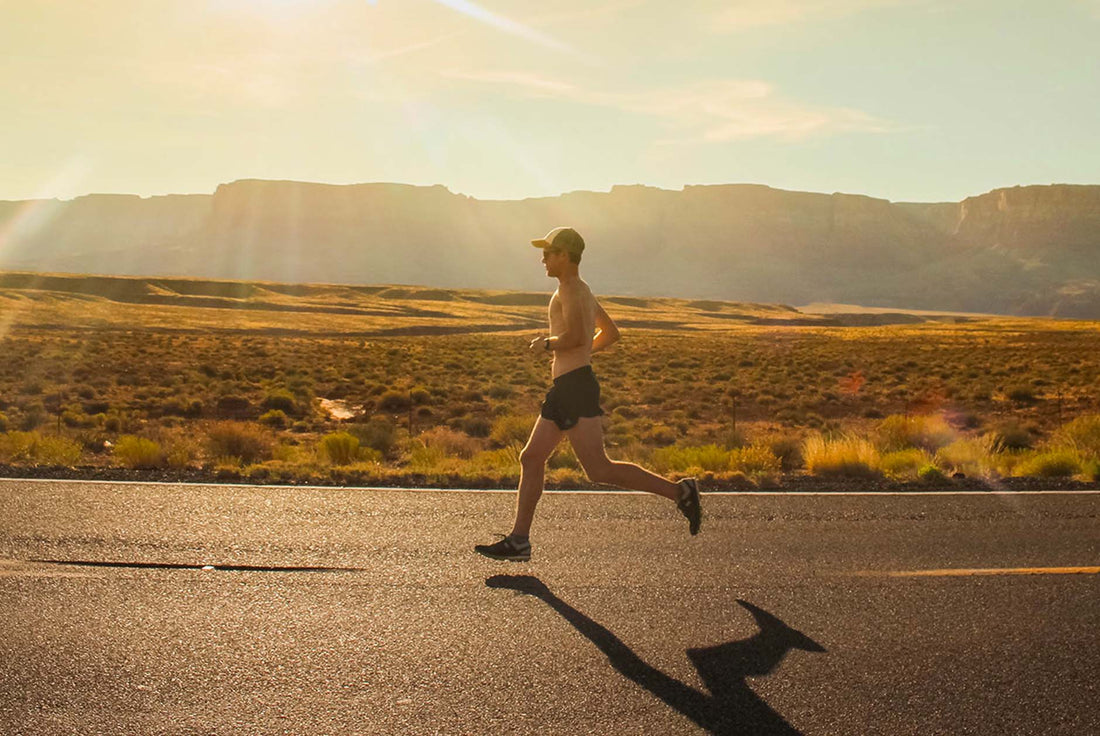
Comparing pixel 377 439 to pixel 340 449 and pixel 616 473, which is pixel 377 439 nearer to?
pixel 340 449

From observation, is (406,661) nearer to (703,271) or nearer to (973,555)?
(973,555)

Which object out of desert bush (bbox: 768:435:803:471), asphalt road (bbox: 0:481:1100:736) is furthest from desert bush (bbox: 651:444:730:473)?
asphalt road (bbox: 0:481:1100:736)

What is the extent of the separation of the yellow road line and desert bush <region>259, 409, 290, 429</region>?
17.7m

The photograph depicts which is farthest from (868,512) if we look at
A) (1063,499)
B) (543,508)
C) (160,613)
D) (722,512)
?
(160,613)

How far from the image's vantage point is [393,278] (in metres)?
195

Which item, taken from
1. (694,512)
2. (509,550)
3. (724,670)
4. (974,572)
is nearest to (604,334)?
(694,512)

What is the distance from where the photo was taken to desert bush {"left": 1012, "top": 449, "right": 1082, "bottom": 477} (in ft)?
33.3

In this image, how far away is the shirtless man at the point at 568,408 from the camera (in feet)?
19.5

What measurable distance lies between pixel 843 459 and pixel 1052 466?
1.91m

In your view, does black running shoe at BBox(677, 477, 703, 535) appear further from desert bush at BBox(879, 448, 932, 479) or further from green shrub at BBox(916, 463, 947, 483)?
desert bush at BBox(879, 448, 932, 479)

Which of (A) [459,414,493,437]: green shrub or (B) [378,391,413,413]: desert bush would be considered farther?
(B) [378,391,413,413]: desert bush

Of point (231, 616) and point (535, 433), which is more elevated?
point (535, 433)

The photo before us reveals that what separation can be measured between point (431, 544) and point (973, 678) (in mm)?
3301

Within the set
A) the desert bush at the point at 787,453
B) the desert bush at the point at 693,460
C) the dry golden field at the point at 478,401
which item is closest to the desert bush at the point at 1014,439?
the dry golden field at the point at 478,401
